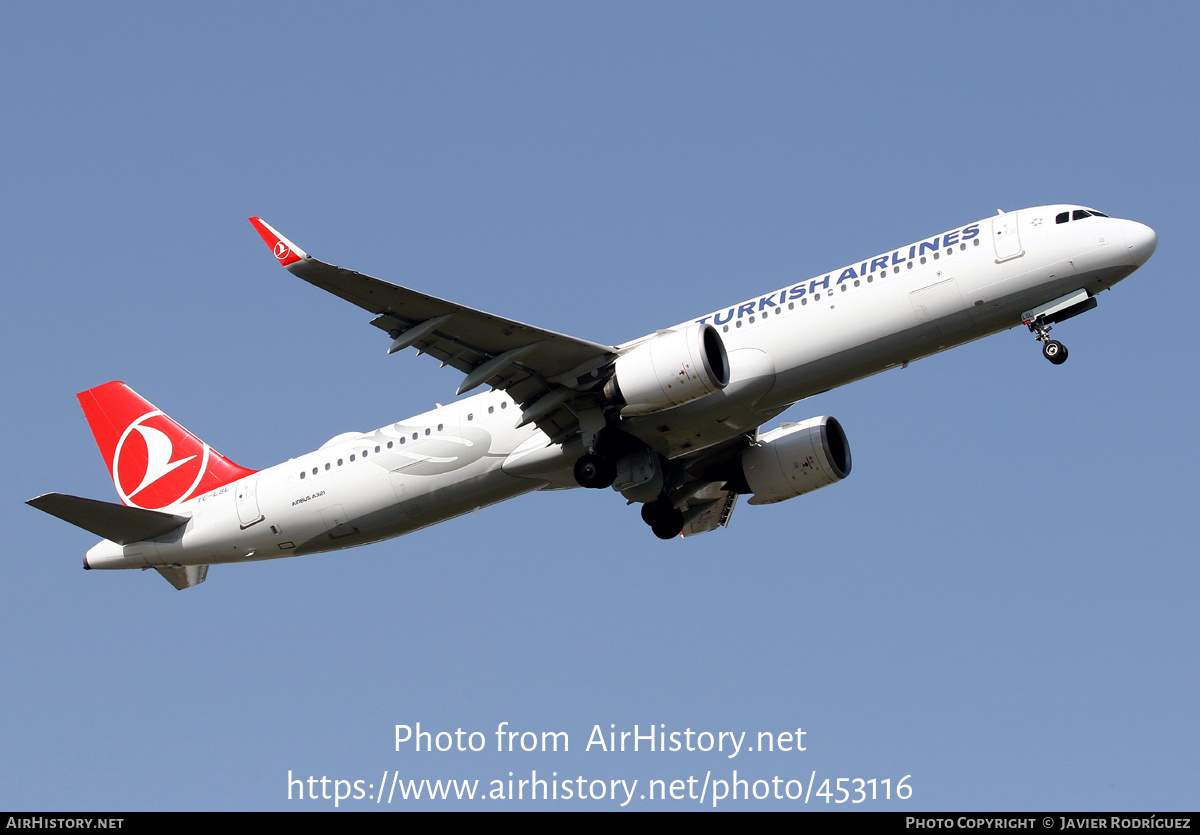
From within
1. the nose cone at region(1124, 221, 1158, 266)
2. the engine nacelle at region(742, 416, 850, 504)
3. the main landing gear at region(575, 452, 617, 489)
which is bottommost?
the main landing gear at region(575, 452, 617, 489)

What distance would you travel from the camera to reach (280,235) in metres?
26.5

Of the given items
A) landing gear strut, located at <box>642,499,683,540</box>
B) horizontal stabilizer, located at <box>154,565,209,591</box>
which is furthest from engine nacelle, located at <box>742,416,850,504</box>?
horizontal stabilizer, located at <box>154,565,209,591</box>

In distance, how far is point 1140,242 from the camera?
28406mm

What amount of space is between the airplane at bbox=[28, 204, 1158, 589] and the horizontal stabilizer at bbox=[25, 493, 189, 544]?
0.05 m

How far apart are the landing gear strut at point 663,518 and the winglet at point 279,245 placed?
1301 centimetres

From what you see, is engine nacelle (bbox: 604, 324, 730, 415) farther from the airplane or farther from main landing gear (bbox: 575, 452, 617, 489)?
main landing gear (bbox: 575, 452, 617, 489)

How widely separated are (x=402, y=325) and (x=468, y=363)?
2.01 m

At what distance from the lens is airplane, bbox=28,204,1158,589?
28609 millimetres

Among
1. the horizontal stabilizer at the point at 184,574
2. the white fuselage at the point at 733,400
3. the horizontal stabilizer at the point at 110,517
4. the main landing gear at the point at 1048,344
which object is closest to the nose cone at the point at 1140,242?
the white fuselage at the point at 733,400

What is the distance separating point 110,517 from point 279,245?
11004mm

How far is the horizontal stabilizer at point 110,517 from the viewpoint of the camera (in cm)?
3158
